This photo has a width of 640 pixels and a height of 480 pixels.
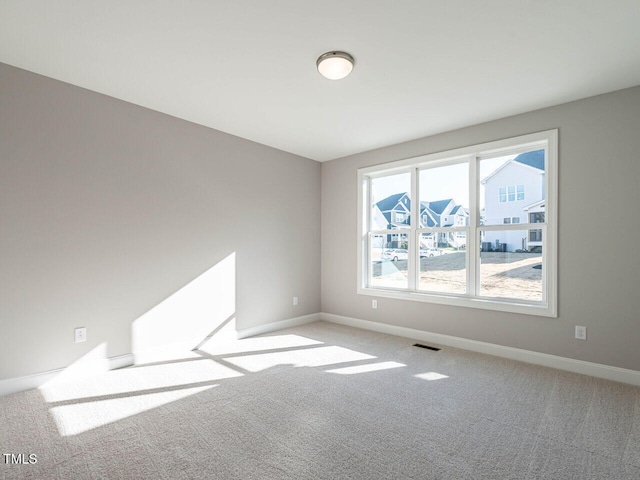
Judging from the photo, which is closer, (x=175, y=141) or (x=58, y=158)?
(x=58, y=158)

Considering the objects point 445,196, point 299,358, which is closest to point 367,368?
point 299,358

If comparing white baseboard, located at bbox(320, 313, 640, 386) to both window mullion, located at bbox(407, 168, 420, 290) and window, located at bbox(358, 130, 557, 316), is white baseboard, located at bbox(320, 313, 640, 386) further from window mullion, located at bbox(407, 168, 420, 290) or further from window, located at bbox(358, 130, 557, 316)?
window mullion, located at bbox(407, 168, 420, 290)

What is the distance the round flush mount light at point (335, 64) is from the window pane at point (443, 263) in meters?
2.50

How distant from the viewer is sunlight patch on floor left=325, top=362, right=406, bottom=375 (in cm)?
314

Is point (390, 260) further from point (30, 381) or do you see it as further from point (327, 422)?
point (30, 381)

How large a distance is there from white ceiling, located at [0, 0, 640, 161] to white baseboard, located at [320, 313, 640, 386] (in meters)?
2.56

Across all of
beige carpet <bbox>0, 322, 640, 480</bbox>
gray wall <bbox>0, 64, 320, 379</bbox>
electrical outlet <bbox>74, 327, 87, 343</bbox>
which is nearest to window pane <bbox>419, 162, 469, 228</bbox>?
beige carpet <bbox>0, 322, 640, 480</bbox>

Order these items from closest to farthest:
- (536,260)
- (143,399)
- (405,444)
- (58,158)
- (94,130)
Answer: (405,444), (143,399), (58,158), (94,130), (536,260)

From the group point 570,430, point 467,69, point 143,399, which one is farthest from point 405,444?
point 467,69

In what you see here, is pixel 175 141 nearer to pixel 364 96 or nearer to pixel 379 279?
pixel 364 96

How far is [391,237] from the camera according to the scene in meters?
4.74

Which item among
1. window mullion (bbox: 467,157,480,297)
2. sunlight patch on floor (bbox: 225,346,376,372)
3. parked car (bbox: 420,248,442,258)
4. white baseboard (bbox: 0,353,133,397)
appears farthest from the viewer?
parked car (bbox: 420,248,442,258)

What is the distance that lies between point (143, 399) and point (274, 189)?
3016 mm

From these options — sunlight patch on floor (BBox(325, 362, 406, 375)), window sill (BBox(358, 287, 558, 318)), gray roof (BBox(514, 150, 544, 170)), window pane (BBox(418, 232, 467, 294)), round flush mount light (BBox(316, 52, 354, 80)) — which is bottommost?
sunlight patch on floor (BBox(325, 362, 406, 375))
